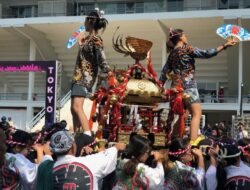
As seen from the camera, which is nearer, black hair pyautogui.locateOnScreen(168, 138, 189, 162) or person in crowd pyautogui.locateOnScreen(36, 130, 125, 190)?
person in crowd pyautogui.locateOnScreen(36, 130, 125, 190)

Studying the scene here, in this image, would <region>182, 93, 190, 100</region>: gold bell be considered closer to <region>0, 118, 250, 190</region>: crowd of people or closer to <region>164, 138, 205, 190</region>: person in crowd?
<region>0, 118, 250, 190</region>: crowd of people

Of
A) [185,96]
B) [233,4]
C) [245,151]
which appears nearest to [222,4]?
[233,4]

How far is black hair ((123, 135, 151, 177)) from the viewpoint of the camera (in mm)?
3732

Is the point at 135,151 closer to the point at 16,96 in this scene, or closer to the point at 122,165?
the point at 122,165

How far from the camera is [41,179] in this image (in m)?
3.60

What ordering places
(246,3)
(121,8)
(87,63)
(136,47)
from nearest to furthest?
1. (136,47)
2. (87,63)
3. (246,3)
4. (121,8)

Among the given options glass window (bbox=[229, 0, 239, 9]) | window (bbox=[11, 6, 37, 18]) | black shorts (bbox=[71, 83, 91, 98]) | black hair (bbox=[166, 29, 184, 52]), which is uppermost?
window (bbox=[11, 6, 37, 18])

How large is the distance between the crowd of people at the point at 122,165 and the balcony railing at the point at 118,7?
20.2 m

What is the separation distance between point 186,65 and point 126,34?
1818 centimetres

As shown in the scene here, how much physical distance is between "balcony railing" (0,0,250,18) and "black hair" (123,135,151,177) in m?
20.6

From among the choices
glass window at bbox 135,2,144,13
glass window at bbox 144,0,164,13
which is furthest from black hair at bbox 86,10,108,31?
glass window at bbox 135,2,144,13

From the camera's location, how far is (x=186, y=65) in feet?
18.9

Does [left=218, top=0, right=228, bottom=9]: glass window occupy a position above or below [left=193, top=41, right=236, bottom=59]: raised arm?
above

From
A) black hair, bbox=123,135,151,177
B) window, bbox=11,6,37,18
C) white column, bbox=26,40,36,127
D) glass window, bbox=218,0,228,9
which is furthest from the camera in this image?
window, bbox=11,6,37,18
